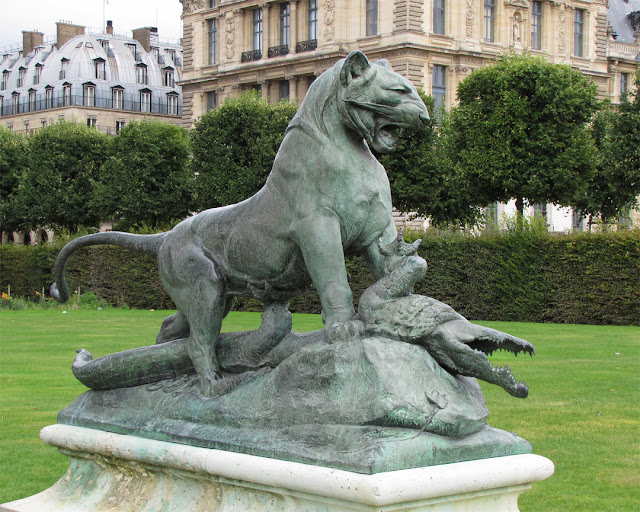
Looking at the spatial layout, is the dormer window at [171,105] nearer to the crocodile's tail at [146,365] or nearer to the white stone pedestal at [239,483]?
the crocodile's tail at [146,365]

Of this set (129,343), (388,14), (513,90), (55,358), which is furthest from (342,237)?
(388,14)

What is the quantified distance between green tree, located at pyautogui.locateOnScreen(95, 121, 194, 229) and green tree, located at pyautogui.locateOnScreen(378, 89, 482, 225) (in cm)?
1108

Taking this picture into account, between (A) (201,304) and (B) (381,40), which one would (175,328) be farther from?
(B) (381,40)

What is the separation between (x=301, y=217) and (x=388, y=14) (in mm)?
48924

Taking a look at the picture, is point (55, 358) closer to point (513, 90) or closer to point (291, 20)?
point (513, 90)

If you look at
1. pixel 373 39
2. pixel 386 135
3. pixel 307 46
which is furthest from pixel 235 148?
pixel 386 135

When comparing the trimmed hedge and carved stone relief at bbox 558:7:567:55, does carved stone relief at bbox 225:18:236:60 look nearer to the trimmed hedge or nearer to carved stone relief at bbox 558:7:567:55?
carved stone relief at bbox 558:7:567:55

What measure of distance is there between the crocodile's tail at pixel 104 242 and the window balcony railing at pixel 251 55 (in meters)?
54.5

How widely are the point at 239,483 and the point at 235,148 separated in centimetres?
3636

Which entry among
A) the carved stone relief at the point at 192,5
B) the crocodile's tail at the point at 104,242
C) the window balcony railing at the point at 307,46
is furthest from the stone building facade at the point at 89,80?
the crocodile's tail at the point at 104,242

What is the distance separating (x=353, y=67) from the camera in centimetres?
503

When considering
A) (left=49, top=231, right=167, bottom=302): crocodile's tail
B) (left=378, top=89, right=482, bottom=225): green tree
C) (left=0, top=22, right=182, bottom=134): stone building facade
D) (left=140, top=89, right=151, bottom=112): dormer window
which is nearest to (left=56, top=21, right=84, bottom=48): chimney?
(left=0, top=22, right=182, bottom=134): stone building facade

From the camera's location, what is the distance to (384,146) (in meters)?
5.11

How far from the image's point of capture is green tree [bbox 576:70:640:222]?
40.5 m
